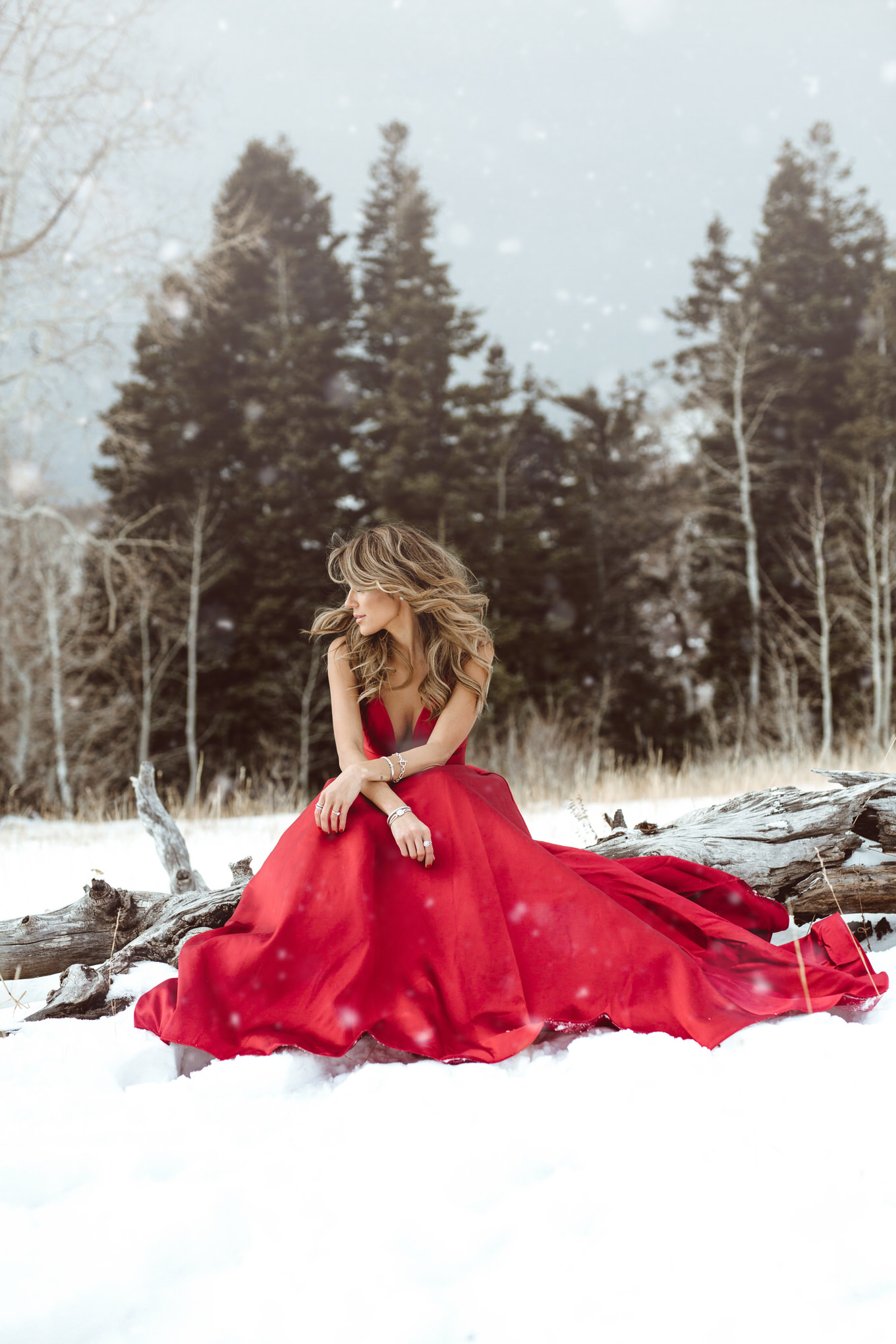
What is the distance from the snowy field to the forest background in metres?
11.1

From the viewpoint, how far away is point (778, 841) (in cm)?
293

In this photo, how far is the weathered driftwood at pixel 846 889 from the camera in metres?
2.83

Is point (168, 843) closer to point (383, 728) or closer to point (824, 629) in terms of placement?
point (383, 728)

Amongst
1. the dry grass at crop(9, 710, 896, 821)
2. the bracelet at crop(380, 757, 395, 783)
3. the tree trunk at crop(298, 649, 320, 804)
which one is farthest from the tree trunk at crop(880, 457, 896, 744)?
the bracelet at crop(380, 757, 395, 783)

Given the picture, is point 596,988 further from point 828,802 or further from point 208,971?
point 828,802

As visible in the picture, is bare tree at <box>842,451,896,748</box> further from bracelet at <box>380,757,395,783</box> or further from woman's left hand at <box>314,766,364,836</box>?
woman's left hand at <box>314,766,364,836</box>

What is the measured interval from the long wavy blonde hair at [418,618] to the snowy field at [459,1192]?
1.18 m

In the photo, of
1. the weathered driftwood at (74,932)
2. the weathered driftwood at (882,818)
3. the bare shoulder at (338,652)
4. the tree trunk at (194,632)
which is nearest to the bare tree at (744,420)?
the tree trunk at (194,632)

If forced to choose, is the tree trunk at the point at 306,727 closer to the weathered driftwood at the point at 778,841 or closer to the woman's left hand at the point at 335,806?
the weathered driftwood at the point at 778,841

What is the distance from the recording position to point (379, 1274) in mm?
1203

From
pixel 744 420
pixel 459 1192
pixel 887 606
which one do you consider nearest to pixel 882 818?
pixel 459 1192

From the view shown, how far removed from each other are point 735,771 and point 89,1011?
23.4 feet

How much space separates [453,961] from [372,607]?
1146 mm

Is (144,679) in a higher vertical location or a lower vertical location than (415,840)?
higher
